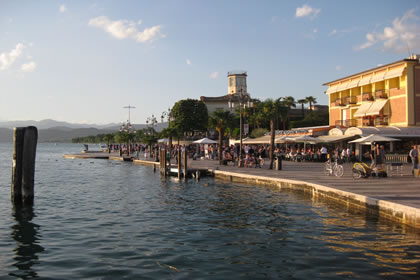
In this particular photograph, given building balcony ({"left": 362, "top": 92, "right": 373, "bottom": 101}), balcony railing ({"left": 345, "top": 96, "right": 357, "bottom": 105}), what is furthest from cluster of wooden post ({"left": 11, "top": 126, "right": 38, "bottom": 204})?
balcony railing ({"left": 345, "top": 96, "right": 357, "bottom": 105})

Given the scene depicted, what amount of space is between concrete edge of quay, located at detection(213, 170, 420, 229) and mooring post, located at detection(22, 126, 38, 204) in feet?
38.0

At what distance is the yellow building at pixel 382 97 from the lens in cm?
3559

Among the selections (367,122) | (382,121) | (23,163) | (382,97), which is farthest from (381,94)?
(23,163)

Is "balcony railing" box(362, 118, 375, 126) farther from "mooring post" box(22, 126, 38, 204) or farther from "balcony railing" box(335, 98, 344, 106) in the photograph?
"mooring post" box(22, 126, 38, 204)

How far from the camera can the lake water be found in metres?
8.55

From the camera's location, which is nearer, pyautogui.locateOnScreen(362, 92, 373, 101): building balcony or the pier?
the pier

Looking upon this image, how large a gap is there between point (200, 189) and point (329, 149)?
2117cm

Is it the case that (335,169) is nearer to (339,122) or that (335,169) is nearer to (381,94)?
(381,94)

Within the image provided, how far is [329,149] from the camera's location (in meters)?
39.2

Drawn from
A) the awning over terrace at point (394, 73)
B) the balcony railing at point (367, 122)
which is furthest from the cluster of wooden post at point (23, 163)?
the balcony railing at point (367, 122)

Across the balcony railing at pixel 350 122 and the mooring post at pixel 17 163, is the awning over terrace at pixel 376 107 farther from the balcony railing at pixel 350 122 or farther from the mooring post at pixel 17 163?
the mooring post at pixel 17 163

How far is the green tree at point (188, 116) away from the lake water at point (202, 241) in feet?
206

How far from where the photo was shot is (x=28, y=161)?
16.2 metres

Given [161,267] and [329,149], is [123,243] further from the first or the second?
[329,149]
